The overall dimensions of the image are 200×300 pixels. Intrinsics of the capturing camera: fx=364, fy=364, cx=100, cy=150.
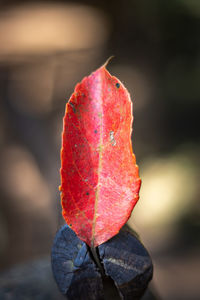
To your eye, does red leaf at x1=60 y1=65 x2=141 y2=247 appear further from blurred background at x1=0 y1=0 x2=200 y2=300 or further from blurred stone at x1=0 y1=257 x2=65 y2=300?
blurred background at x1=0 y1=0 x2=200 y2=300

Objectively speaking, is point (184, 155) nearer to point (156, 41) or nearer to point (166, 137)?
point (166, 137)

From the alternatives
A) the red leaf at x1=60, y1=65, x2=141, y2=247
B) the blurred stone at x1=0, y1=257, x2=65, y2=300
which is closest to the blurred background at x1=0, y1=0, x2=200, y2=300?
the blurred stone at x1=0, y1=257, x2=65, y2=300

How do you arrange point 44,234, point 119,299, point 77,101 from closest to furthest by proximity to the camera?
point 77,101, point 119,299, point 44,234

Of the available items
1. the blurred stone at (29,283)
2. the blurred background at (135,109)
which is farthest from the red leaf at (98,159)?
the blurred background at (135,109)

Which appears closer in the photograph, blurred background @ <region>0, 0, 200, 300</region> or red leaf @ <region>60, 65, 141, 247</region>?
red leaf @ <region>60, 65, 141, 247</region>

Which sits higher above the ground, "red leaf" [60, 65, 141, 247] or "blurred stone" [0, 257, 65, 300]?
"red leaf" [60, 65, 141, 247]

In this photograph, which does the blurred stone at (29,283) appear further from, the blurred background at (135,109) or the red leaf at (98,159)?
the blurred background at (135,109)

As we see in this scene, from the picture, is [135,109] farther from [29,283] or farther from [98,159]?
[98,159]

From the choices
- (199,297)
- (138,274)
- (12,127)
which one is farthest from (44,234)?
(138,274)
